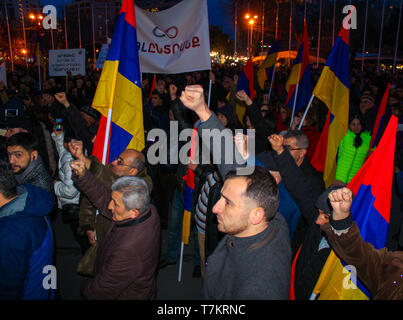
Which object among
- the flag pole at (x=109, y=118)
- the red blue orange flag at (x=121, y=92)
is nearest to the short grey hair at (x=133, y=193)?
the flag pole at (x=109, y=118)

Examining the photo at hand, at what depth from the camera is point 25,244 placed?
231 cm

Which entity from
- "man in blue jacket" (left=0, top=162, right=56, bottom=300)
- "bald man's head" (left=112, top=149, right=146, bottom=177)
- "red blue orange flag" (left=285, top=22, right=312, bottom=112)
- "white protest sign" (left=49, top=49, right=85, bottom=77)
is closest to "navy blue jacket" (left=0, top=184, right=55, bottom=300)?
"man in blue jacket" (left=0, top=162, right=56, bottom=300)

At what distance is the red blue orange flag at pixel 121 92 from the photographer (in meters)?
3.42

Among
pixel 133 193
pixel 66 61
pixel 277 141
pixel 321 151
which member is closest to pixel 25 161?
pixel 133 193

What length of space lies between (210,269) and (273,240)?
1.27ft

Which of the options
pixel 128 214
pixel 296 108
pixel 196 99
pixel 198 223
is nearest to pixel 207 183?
pixel 198 223

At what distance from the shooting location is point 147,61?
4.52 m

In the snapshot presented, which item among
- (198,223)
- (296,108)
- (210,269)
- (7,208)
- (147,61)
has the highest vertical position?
(147,61)

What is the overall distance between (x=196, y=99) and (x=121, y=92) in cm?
167

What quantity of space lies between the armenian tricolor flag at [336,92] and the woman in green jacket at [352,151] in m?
0.23

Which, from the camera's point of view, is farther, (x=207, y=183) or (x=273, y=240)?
(x=207, y=183)

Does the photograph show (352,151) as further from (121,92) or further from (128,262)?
(128,262)

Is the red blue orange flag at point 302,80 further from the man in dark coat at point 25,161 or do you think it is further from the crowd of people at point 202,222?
the man in dark coat at point 25,161

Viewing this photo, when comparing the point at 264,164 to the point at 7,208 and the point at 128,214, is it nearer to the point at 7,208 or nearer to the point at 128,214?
the point at 128,214
